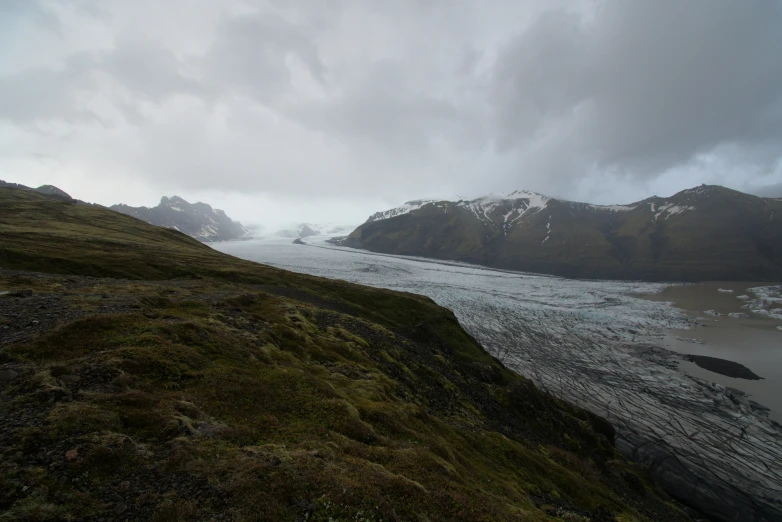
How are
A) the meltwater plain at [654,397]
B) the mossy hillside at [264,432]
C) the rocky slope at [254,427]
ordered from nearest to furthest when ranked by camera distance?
the rocky slope at [254,427]
the mossy hillside at [264,432]
the meltwater plain at [654,397]

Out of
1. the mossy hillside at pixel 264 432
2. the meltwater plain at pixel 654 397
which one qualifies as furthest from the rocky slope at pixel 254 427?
the meltwater plain at pixel 654 397

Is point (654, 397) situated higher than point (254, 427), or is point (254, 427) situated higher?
point (254, 427)

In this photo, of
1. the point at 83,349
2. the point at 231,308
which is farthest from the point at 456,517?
the point at 231,308

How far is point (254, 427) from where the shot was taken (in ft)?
46.7

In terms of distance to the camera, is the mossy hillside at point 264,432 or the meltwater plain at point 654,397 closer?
the mossy hillside at point 264,432

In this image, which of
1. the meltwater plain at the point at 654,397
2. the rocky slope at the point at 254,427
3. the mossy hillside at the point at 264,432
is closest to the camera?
the rocky slope at the point at 254,427

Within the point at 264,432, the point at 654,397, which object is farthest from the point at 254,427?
the point at 654,397

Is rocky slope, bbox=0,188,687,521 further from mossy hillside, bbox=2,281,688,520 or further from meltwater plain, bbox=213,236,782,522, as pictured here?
meltwater plain, bbox=213,236,782,522

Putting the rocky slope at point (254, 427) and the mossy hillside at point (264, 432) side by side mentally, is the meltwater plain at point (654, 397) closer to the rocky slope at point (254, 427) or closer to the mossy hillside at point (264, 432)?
the rocky slope at point (254, 427)

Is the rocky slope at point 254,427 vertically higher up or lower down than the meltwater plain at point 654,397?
higher up

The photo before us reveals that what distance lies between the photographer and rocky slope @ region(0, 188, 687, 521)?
9.73 meters

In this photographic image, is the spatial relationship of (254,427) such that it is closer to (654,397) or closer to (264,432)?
(264,432)

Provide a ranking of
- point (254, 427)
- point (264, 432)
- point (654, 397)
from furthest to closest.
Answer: point (654, 397)
point (254, 427)
point (264, 432)

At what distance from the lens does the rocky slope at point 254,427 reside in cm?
973
